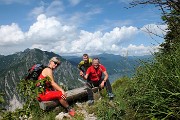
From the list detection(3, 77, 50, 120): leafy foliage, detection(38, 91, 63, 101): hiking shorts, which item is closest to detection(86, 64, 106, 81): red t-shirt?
detection(38, 91, 63, 101): hiking shorts

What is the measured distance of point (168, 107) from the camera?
5125 millimetres

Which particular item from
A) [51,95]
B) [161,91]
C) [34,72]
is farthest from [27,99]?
[51,95]

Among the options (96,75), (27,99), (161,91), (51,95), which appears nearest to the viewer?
(27,99)

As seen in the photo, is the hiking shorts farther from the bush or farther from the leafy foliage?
the leafy foliage

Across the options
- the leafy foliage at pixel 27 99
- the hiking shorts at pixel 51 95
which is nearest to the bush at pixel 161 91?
the leafy foliage at pixel 27 99

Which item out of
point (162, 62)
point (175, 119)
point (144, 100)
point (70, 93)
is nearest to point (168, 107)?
point (175, 119)

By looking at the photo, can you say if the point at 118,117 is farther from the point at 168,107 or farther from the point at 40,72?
the point at 40,72

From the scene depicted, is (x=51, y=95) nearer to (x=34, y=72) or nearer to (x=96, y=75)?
(x=34, y=72)

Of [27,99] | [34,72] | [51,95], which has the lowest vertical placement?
[51,95]

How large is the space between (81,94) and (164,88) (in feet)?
27.8

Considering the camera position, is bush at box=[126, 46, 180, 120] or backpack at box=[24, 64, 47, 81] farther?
backpack at box=[24, 64, 47, 81]

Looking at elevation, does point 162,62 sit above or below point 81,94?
above

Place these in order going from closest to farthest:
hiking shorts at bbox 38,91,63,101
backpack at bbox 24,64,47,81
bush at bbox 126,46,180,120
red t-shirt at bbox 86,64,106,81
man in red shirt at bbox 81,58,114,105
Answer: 1. bush at bbox 126,46,180,120
2. backpack at bbox 24,64,47,81
3. hiking shorts at bbox 38,91,63,101
4. man in red shirt at bbox 81,58,114,105
5. red t-shirt at bbox 86,64,106,81

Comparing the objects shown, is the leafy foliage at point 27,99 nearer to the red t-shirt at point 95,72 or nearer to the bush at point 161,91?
the bush at point 161,91
